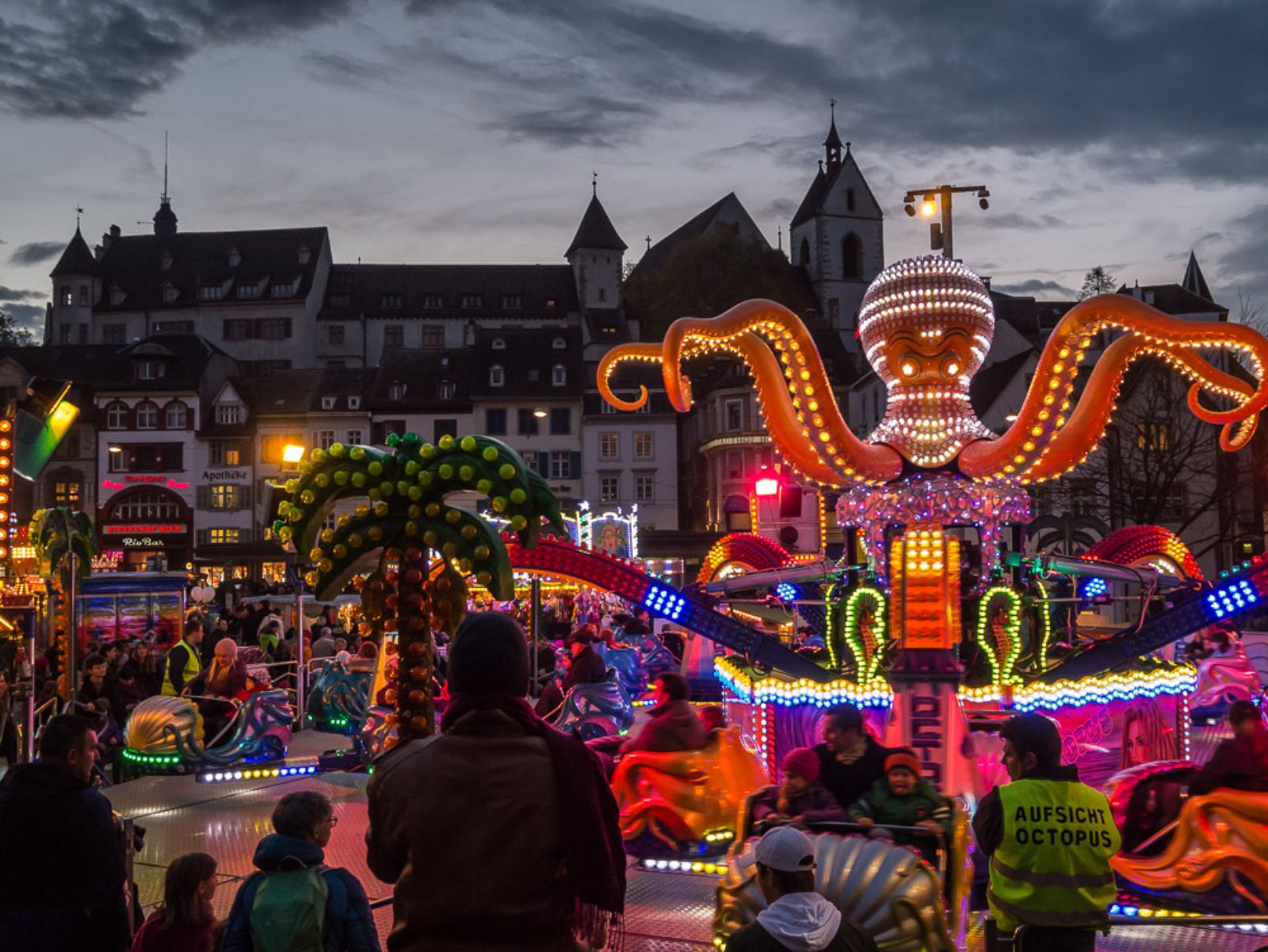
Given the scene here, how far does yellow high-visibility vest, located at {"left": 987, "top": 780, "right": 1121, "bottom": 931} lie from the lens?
5328mm

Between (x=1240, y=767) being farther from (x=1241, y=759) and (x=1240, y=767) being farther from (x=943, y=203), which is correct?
(x=943, y=203)

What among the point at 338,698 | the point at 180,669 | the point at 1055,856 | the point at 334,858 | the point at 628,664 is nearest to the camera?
the point at 1055,856

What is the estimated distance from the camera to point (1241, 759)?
777 centimetres

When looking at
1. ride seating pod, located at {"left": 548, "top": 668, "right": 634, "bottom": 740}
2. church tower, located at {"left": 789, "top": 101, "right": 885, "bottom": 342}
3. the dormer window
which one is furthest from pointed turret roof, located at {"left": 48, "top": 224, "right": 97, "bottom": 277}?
ride seating pod, located at {"left": 548, "top": 668, "right": 634, "bottom": 740}

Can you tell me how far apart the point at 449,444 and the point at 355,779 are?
6659 mm

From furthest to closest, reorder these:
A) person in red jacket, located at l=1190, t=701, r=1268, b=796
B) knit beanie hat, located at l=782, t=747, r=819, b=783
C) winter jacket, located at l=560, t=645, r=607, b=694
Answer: winter jacket, located at l=560, t=645, r=607, b=694 < person in red jacket, located at l=1190, t=701, r=1268, b=796 < knit beanie hat, located at l=782, t=747, r=819, b=783

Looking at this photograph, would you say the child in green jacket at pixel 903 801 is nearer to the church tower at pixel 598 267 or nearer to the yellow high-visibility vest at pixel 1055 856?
the yellow high-visibility vest at pixel 1055 856

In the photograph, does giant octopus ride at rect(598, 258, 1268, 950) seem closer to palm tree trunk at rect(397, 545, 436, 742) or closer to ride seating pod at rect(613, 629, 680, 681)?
palm tree trunk at rect(397, 545, 436, 742)

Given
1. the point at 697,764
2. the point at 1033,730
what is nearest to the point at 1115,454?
the point at 697,764

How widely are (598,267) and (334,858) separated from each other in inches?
2733

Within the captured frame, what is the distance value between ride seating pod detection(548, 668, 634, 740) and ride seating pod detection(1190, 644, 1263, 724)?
27.1ft

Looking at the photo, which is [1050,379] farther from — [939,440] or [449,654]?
[449,654]

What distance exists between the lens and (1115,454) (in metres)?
35.0

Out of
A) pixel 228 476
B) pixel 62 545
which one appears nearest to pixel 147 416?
pixel 228 476
